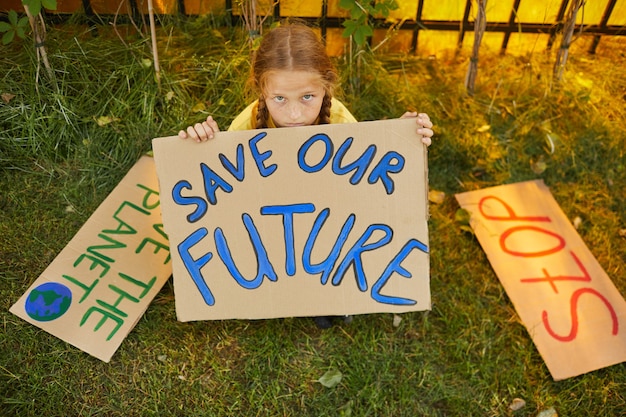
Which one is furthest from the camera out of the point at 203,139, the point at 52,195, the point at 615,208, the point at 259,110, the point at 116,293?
the point at 615,208

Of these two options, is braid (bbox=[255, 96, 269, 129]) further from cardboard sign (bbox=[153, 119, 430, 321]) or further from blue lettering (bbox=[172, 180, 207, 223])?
blue lettering (bbox=[172, 180, 207, 223])

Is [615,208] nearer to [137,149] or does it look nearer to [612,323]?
[612,323]

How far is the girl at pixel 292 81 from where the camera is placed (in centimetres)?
154

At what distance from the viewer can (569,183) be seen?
227 cm

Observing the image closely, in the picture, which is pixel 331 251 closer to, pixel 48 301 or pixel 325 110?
pixel 325 110

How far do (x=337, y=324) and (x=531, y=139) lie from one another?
111 centimetres

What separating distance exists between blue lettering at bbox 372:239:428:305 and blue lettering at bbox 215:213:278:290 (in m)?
0.28

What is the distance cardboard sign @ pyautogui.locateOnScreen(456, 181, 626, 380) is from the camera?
1836 mm

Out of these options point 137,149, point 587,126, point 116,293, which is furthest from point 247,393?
point 587,126

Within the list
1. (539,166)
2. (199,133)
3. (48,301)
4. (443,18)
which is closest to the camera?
(199,133)

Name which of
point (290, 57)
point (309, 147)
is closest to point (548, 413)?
point (309, 147)

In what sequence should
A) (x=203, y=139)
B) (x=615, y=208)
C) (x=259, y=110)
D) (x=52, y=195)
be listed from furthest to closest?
(x=615, y=208), (x=52, y=195), (x=259, y=110), (x=203, y=139)

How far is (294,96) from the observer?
61.3 inches

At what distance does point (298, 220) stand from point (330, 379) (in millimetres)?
507
